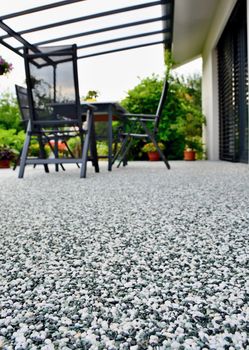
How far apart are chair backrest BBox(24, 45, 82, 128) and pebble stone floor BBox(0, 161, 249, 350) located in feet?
5.59

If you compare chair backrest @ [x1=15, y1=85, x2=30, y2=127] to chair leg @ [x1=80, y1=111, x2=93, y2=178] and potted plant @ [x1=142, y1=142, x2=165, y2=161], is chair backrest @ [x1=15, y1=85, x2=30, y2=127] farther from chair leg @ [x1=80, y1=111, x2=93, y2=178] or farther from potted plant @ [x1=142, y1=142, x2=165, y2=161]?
potted plant @ [x1=142, y1=142, x2=165, y2=161]

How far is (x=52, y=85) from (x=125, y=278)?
2576mm

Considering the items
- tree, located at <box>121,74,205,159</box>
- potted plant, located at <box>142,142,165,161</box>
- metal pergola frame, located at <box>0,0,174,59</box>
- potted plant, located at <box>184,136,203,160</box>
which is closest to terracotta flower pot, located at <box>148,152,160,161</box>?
potted plant, located at <box>142,142,165,161</box>

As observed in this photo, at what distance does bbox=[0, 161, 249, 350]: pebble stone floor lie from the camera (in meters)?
0.46

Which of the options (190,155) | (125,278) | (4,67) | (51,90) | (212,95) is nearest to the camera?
(125,278)

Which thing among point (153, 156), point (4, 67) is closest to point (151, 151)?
point (153, 156)

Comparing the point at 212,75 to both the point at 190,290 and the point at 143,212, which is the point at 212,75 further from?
the point at 190,290

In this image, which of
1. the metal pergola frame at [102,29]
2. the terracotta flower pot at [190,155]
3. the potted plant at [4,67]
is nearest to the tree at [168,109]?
the terracotta flower pot at [190,155]

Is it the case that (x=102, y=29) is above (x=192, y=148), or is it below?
above

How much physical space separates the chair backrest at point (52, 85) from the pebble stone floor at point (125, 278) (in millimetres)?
1705

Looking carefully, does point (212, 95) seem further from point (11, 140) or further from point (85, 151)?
point (85, 151)

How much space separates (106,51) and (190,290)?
6.63 meters

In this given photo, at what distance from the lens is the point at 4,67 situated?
4.39 m

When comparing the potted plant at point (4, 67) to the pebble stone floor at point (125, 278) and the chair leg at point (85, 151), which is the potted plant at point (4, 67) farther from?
the pebble stone floor at point (125, 278)
